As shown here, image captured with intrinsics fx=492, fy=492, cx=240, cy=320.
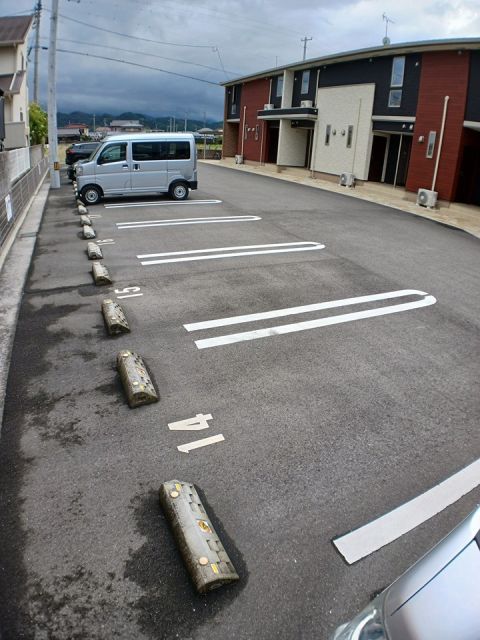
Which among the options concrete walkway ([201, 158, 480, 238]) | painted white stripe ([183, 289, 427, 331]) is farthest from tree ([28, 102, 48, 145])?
painted white stripe ([183, 289, 427, 331])

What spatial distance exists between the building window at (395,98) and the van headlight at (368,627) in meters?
23.6

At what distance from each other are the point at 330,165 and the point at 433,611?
27.3 m

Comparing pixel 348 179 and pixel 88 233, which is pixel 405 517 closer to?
pixel 88 233

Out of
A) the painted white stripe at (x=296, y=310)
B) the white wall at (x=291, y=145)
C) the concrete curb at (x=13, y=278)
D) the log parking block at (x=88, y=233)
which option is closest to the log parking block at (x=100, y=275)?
the concrete curb at (x=13, y=278)

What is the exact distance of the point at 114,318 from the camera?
21.8ft

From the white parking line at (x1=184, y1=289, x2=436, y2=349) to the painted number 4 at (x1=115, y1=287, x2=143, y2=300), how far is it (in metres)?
1.63

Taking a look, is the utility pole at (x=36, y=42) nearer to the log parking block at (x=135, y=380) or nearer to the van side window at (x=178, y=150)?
the van side window at (x=178, y=150)

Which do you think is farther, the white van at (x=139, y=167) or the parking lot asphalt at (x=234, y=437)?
the white van at (x=139, y=167)

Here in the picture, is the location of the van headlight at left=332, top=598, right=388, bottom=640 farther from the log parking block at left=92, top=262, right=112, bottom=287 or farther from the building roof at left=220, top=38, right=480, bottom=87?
the building roof at left=220, top=38, right=480, bottom=87

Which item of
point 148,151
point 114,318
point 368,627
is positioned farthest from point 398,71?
point 368,627

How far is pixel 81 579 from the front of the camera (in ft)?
10.0

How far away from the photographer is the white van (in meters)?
16.8

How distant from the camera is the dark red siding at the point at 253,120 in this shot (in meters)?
34.2

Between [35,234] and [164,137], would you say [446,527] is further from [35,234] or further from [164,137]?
[164,137]
